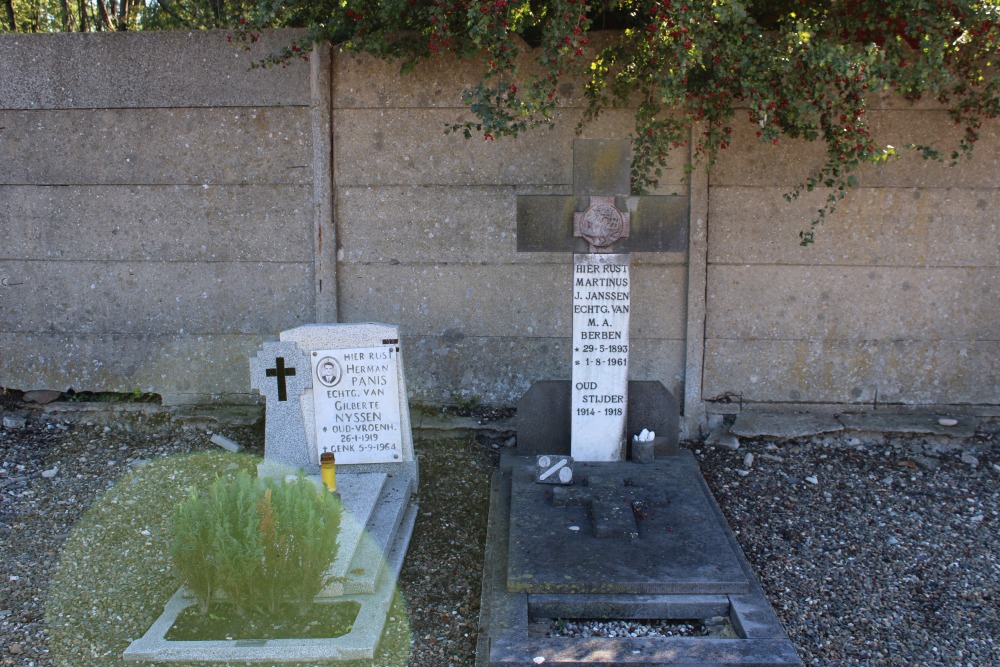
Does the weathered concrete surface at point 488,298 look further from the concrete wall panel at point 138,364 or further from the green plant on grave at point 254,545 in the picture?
the green plant on grave at point 254,545

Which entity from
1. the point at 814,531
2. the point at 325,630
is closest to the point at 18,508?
the point at 325,630

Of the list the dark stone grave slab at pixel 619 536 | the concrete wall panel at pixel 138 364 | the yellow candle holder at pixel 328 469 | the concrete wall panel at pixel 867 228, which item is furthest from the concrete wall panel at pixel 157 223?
the concrete wall panel at pixel 867 228

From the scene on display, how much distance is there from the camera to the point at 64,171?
18.3 feet

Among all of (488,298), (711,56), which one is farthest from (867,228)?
(488,298)

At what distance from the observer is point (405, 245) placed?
18.3 ft

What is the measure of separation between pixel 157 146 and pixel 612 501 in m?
3.84

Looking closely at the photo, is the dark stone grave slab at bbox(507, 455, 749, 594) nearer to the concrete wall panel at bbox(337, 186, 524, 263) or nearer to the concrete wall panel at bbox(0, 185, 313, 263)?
the concrete wall panel at bbox(337, 186, 524, 263)

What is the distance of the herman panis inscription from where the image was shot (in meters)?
4.71

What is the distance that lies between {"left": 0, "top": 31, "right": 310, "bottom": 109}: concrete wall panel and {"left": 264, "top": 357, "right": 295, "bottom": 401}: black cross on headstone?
1.87 meters

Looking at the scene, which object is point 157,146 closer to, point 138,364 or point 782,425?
point 138,364

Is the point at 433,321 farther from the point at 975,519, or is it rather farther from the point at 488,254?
the point at 975,519

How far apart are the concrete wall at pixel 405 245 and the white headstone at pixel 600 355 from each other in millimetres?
772

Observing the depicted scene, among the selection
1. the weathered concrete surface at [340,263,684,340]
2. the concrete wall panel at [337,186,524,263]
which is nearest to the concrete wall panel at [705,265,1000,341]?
the weathered concrete surface at [340,263,684,340]

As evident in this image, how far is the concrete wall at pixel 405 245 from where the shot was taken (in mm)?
5426
